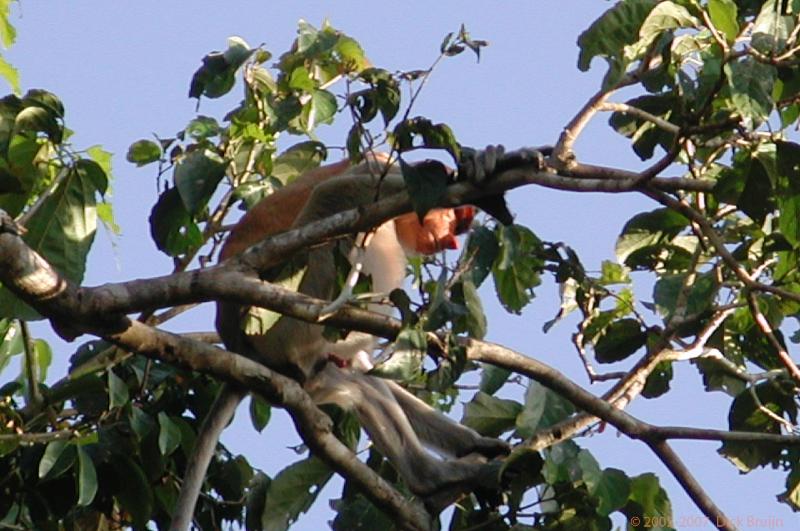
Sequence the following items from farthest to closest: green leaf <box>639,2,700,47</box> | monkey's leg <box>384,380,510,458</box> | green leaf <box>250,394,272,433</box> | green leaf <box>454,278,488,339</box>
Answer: green leaf <box>250,394,272,433</box>, monkey's leg <box>384,380,510,458</box>, green leaf <box>454,278,488,339</box>, green leaf <box>639,2,700,47</box>

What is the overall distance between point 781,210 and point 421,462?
1.54m

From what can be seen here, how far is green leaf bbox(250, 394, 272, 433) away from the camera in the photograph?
200 inches

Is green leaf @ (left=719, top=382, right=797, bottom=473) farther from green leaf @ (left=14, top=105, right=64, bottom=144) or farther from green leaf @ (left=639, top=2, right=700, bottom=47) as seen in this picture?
green leaf @ (left=14, top=105, right=64, bottom=144)

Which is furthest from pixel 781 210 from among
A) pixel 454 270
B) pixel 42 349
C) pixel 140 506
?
pixel 42 349

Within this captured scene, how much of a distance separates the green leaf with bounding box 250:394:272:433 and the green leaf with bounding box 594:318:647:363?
50.2 inches

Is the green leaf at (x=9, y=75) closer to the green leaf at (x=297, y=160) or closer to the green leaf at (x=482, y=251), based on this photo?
the green leaf at (x=297, y=160)

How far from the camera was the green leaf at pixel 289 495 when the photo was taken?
4238mm

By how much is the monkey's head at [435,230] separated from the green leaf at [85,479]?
163 centimetres

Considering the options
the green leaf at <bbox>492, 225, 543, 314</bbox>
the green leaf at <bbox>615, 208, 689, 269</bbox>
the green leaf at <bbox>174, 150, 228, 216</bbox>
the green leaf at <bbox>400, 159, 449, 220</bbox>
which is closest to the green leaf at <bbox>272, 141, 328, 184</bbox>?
the green leaf at <bbox>174, 150, 228, 216</bbox>

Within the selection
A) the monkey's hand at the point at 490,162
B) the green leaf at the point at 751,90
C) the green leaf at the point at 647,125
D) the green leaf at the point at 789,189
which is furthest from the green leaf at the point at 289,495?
the green leaf at the point at 751,90

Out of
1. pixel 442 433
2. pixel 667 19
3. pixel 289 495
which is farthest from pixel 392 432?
pixel 667 19

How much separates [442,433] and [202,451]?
1.01m

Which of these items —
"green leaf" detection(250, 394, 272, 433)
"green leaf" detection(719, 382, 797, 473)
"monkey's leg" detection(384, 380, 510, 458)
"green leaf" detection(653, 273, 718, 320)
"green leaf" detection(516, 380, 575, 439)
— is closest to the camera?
"green leaf" detection(516, 380, 575, 439)

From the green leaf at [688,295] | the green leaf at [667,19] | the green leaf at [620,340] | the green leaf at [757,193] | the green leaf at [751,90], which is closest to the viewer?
the green leaf at [751,90]
